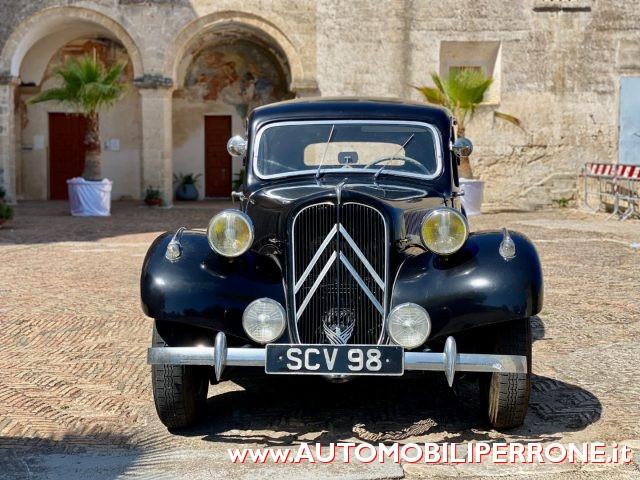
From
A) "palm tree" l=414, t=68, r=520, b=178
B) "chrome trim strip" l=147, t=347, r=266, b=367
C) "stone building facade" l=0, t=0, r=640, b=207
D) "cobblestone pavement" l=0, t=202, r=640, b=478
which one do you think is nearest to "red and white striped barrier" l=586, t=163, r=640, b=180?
"stone building facade" l=0, t=0, r=640, b=207

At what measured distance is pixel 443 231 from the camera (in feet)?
14.0

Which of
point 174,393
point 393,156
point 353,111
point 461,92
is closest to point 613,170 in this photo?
point 461,92

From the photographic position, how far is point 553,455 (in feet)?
13.3

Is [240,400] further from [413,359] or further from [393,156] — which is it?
[393,156]

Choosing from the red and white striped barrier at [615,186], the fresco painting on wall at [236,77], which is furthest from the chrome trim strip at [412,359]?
the fresco painting on wall at [236,77]

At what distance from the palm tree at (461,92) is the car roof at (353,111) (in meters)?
12.1

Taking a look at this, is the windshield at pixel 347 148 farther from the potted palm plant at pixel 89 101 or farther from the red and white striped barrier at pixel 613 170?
the potted palm plant at pixel 89 101

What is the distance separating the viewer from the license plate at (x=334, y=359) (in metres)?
4.01

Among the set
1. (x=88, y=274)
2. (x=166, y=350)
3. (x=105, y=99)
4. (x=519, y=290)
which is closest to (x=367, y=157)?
(x=519, y=290)

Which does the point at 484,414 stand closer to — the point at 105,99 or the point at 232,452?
the point at 232,452

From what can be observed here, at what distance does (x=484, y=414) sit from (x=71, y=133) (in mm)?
20926

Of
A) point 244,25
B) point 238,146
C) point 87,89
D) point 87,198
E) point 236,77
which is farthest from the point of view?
point 236,77

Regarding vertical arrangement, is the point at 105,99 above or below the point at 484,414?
above

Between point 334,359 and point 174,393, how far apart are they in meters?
0.85
